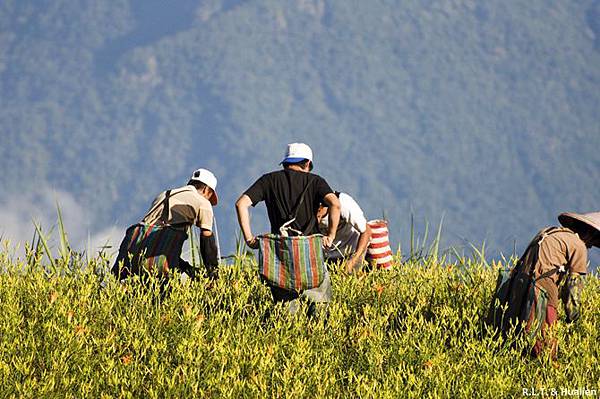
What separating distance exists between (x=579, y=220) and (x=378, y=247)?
2.76 m

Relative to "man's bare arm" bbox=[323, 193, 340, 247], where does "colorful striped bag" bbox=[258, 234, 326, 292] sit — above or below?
below

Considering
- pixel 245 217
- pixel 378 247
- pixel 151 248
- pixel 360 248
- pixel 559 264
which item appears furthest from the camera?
pixel 378 247

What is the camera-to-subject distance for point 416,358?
6000mm

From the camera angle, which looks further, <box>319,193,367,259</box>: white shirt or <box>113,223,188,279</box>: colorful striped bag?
<box>319,193,367,259</box>: white shirt

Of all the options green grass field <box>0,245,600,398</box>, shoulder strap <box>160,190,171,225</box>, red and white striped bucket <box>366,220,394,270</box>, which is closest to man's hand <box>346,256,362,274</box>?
green grass field <box>0,245,600,398</box>

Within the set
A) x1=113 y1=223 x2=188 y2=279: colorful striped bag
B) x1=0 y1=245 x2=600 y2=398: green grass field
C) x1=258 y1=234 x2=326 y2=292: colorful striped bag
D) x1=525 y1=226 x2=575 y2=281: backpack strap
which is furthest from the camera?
x1=113 y1=223 x2=188 y2=279: colorful striped bag

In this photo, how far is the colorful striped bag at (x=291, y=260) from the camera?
6656mm

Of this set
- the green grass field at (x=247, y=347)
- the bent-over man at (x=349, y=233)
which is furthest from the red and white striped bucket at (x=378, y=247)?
the green grass field at (x=247, y=347)

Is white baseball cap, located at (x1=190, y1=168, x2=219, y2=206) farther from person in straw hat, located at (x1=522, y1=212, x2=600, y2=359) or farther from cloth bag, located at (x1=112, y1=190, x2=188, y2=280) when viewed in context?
person in straw hat, located at (x1=522, y1=212, x2=600, y2=359)

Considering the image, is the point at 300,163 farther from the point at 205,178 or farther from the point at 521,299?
the point at 521,299

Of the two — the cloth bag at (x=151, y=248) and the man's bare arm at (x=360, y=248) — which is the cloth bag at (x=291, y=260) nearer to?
the cloth bag at (x=151, y=248)

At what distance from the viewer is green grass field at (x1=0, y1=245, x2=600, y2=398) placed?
17.2ft

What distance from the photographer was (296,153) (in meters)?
7.01

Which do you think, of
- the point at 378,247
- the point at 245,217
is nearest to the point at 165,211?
the point at 245,217
